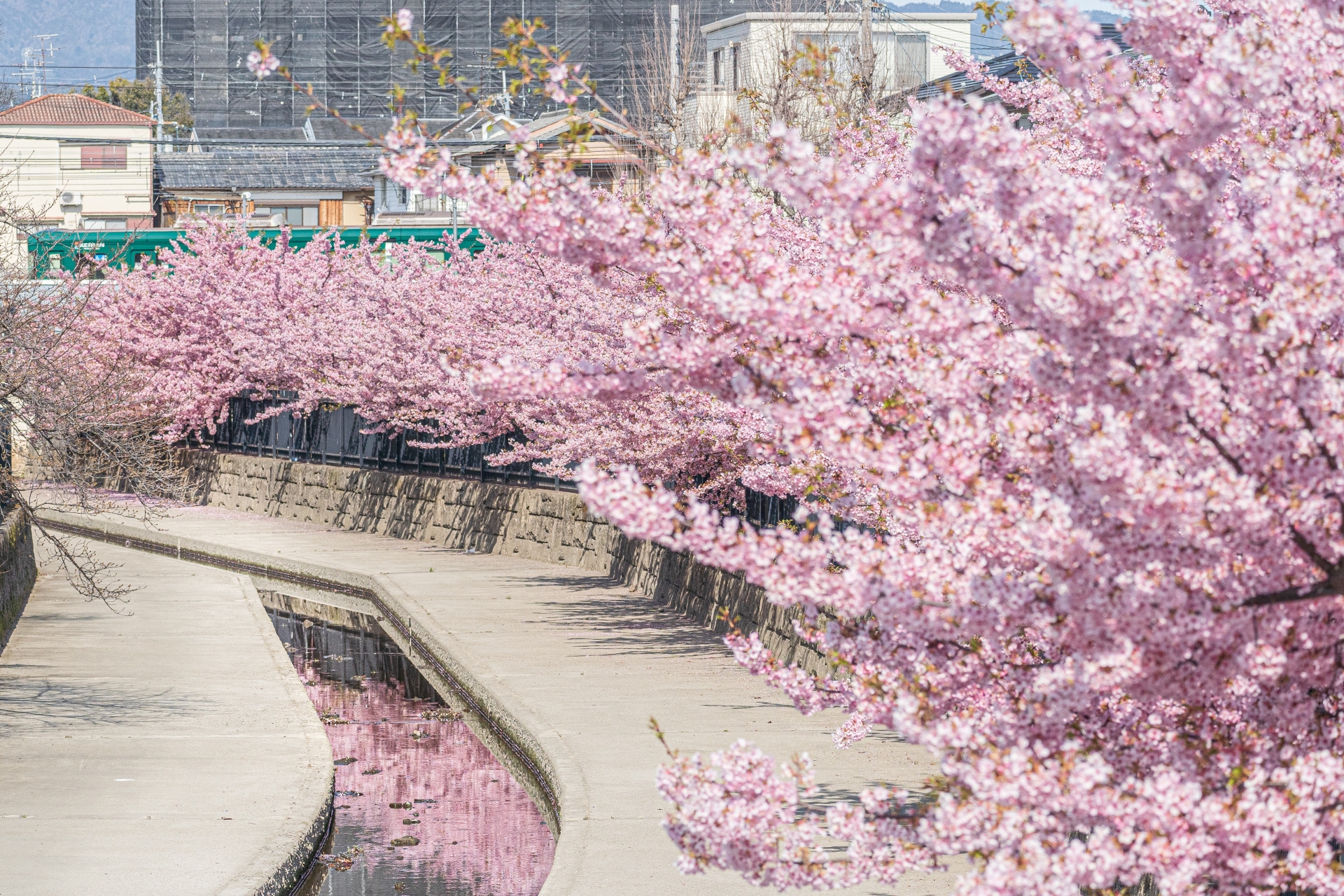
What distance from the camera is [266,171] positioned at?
246 feet

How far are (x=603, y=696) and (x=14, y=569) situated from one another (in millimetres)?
8823

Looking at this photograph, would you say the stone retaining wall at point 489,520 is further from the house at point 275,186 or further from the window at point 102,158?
the window at point 102,158

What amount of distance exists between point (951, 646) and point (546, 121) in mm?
58524

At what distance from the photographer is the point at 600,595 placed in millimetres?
20359

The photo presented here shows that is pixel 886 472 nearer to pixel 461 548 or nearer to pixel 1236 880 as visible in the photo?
pixel 1236 880

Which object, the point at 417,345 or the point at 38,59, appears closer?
the point at 417,345

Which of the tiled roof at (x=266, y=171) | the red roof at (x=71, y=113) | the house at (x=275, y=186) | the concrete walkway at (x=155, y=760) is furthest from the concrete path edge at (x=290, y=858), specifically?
the red roof at (x=71, y=113)

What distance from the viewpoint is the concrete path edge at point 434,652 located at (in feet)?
30.8

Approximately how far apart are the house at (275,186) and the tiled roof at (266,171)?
3 cm

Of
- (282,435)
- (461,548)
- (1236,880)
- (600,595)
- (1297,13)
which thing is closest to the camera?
(1236,880)

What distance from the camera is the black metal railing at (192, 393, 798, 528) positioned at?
2669 centimetres

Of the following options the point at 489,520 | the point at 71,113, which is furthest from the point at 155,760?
the point at 71,113

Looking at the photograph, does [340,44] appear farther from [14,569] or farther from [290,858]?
[290,858]

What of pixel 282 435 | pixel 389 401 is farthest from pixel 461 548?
pixel 282 435
